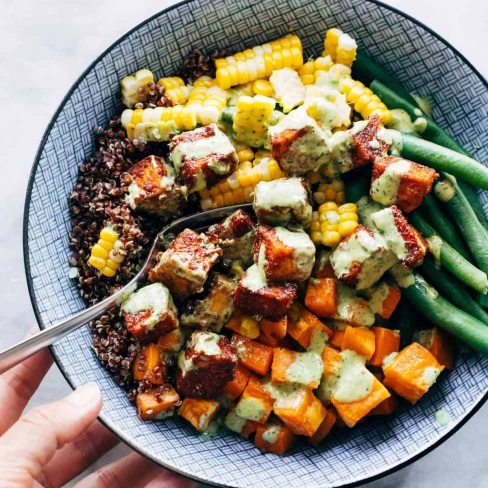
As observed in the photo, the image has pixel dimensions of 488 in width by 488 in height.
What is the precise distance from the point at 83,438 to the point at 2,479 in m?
1.11

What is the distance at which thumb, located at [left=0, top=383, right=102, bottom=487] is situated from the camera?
251 cm

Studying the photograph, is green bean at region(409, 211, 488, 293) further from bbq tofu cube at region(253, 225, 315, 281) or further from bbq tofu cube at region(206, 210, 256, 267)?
bbq tofu cube at region(206, 210, 256, 267)

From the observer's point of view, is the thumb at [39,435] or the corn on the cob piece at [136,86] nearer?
the thumb at [39,435]

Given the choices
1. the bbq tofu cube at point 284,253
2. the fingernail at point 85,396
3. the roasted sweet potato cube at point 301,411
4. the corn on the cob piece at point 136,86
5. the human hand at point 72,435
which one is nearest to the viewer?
the human hand at point 72,435

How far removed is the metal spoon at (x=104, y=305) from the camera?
282 centimetres

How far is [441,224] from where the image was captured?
3.28 metres

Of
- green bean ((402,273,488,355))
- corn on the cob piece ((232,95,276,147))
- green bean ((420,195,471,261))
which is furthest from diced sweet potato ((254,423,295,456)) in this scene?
corn on the cob piece ((232,95,276,147))

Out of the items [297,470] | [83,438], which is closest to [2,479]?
[83,438]

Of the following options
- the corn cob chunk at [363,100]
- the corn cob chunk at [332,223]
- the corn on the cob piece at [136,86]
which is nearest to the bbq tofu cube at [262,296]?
the corn cob chunk at [332,223]

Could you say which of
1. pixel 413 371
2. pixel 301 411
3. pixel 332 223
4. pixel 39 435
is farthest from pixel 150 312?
pixel 413 371

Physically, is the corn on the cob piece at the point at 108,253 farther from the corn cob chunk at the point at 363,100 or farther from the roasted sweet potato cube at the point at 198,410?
the corn cob chunk at the point at 363,100

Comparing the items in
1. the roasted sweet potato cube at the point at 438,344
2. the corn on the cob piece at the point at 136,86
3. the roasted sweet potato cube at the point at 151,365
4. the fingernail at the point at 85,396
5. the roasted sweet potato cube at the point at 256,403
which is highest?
the corn on the cob piece at the point at 136,86

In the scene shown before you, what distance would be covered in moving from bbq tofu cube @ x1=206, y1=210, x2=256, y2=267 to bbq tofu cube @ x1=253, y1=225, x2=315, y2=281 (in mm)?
98

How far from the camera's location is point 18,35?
13.0ft
